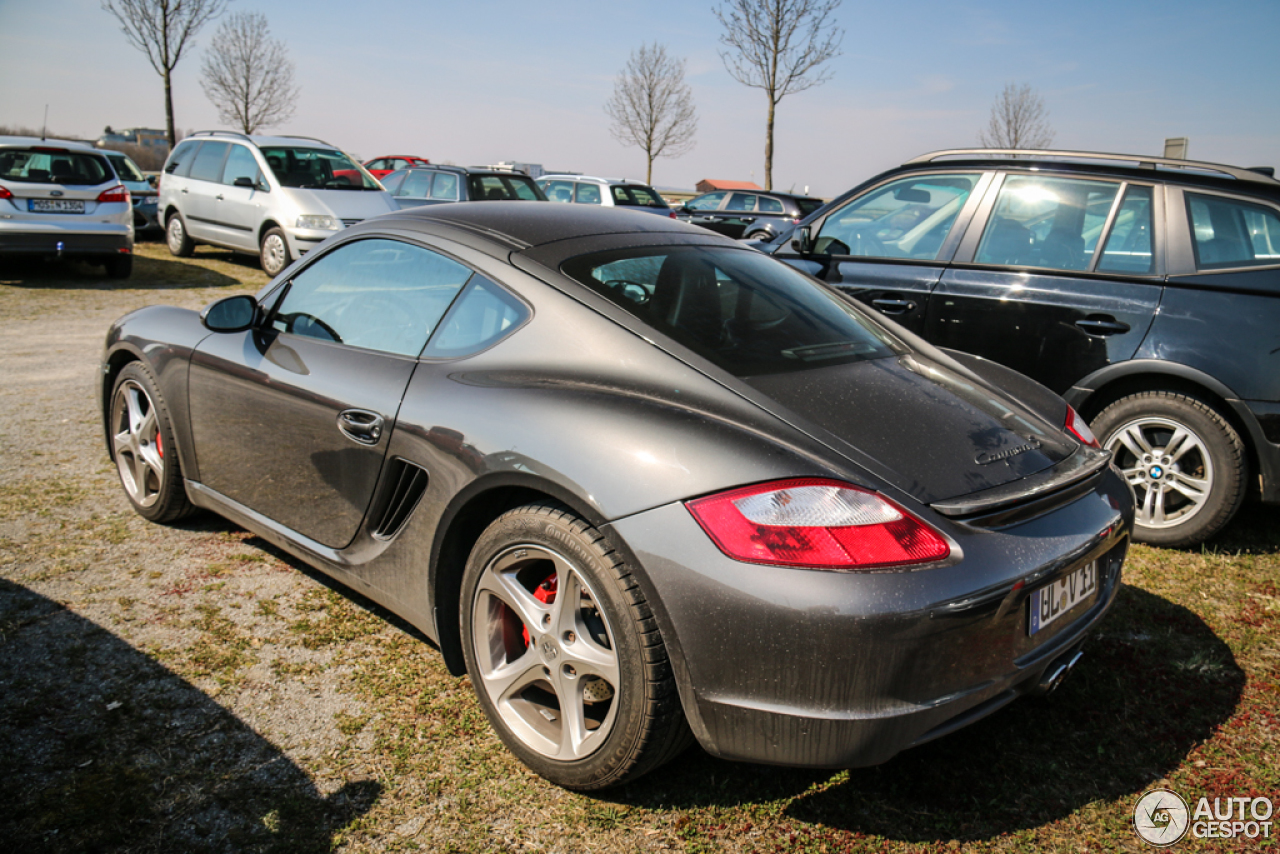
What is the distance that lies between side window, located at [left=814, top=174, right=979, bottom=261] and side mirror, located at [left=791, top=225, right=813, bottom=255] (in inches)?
1.7

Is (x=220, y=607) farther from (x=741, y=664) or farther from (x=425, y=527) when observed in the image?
(x=741, y=664)

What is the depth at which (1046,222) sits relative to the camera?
15.0ft

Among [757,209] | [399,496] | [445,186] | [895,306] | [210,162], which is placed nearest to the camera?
[399,496]

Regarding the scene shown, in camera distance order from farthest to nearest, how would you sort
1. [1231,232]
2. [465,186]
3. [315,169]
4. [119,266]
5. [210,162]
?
[465,186] < [210,162] < [315,169] < [119,266] < [1231,232]

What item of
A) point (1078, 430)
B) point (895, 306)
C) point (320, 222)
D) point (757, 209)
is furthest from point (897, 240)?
point (757, 209)

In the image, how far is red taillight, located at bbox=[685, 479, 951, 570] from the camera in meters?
A: 1.85

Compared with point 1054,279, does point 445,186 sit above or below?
above

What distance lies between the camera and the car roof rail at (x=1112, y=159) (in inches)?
166

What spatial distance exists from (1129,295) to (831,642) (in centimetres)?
327

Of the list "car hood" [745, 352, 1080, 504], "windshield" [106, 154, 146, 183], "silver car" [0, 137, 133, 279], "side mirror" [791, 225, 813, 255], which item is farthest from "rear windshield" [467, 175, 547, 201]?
"car hood" [745, 352, 1080, 504]

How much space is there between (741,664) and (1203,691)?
6.39ft

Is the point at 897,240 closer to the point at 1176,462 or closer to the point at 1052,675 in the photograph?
the point at 1176,462

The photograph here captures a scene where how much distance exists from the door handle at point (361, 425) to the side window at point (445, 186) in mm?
11389

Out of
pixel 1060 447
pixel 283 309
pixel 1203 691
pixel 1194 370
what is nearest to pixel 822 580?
pixel 1060 447
